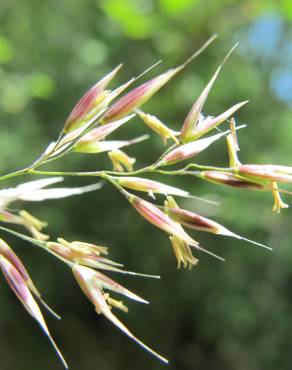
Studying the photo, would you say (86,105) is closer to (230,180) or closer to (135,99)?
(135,99)

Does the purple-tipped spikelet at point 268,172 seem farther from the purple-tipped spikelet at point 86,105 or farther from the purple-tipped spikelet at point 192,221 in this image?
the purple-tipped spikelet at point 86,105

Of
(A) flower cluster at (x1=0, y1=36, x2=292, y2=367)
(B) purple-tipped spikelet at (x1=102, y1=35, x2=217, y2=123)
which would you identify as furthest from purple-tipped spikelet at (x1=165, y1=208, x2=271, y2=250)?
(B) purple-tipped spikelet at (x1=102, y1=35, x2=217, y2=123)

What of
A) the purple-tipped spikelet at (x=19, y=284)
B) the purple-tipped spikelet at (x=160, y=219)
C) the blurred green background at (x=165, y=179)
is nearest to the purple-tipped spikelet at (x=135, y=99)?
the purple-tipped spikelet at (x=160, y=219)

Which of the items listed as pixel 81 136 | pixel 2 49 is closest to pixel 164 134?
pixel 81 136

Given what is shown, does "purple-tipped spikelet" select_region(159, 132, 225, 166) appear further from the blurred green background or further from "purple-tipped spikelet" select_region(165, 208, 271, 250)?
the blurred green background

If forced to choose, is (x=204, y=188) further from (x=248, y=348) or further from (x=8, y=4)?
(x=248, y=348)

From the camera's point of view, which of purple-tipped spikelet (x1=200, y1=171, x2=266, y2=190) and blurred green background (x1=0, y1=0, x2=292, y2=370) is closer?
purple-tipped spikelet (x1=200, y1=171, x2=266, y2=190)

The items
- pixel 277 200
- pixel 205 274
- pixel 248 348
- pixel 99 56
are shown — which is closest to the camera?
pixel 277 200

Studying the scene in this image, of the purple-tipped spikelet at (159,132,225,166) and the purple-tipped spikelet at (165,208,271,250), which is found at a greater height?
the purple-tipped spikelet at (159,132,225,166)
